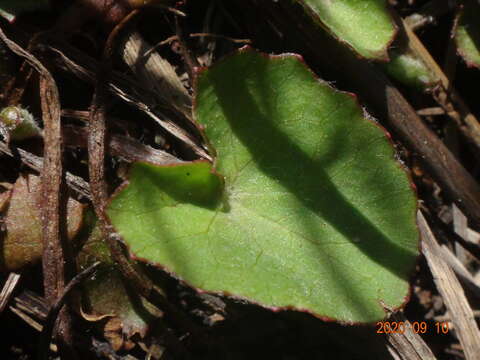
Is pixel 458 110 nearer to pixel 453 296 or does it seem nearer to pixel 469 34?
pixel 469 34

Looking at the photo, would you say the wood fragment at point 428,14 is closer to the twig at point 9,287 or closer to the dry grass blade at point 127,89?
the dry grass blade at point 127,89

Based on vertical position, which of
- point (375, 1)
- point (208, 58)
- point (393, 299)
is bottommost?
point (393, 299)

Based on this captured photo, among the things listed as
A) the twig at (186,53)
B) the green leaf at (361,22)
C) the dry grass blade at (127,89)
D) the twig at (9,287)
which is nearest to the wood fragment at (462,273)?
the green leaf at (361,22)

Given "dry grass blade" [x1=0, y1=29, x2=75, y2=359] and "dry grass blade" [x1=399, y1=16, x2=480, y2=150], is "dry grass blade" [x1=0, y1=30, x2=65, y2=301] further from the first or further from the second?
"dry grass blade" [x1=399, y1=16, x2=480, y2=150]

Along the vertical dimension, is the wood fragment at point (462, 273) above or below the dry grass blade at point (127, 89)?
below

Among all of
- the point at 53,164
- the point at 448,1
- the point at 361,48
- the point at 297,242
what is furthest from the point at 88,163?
the point at 448,1

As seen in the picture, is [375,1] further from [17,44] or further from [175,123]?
[17,44]

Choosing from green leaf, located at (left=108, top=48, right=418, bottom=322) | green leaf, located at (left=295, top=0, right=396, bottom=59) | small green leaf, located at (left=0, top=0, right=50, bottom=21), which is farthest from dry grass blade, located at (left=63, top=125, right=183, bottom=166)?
green leaf, located at (left=295, top=0, right=396, bottom=59)
